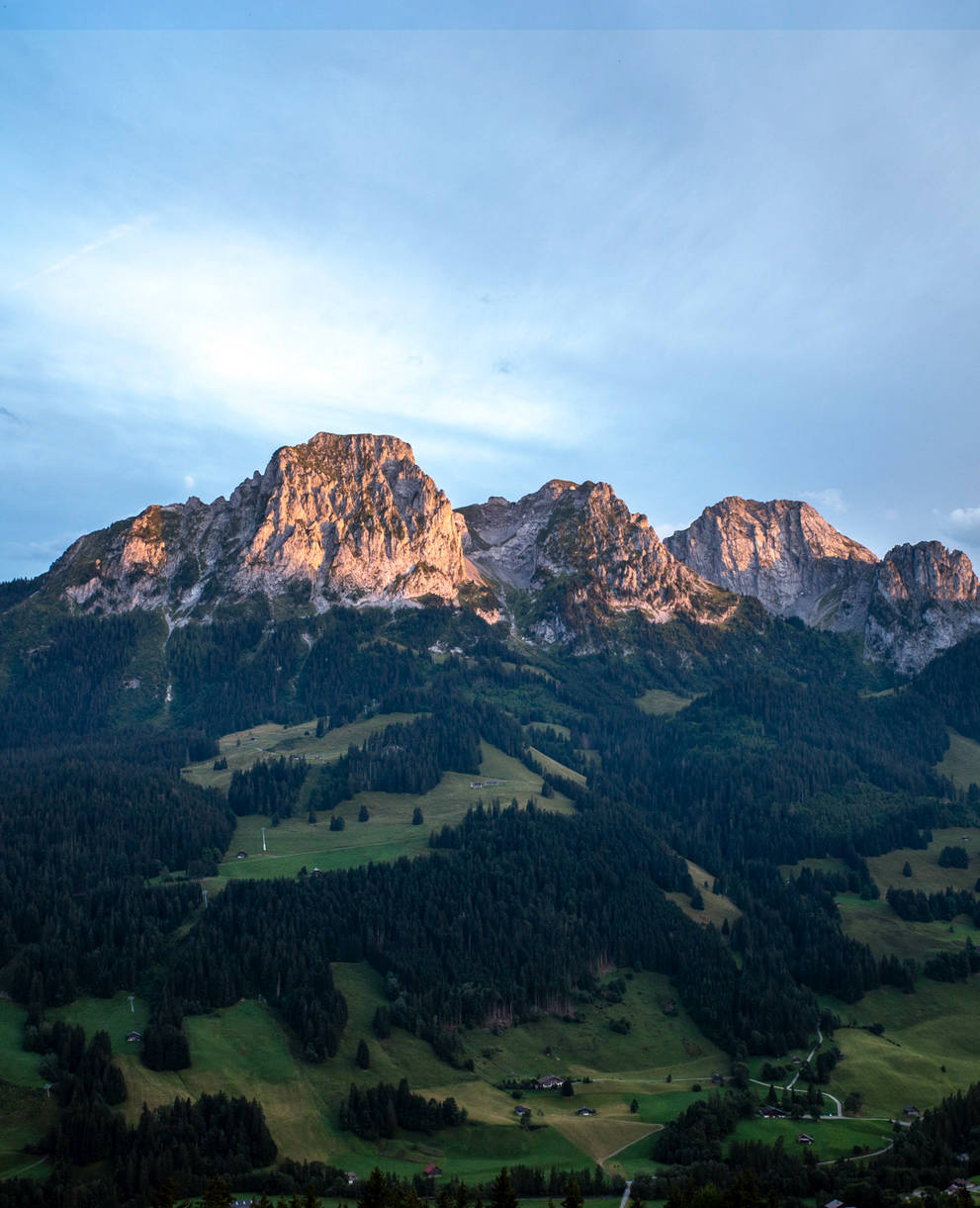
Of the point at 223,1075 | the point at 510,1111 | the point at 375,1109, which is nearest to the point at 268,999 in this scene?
the point at 223,1075

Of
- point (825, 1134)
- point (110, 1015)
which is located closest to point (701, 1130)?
point (825, 1134)

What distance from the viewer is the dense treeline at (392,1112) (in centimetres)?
16550

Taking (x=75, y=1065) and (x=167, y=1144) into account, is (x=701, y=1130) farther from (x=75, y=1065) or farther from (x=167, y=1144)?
(x=75, y=1065)

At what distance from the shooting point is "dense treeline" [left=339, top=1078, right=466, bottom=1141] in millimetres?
165500

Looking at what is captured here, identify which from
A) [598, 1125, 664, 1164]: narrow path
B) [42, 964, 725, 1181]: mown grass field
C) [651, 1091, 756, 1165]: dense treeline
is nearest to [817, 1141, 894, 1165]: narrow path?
[651, 1091, 756, 1165]: dense treeline

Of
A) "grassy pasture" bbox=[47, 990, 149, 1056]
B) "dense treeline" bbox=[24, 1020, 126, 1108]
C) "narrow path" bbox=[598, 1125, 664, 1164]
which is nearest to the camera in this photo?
"dense treeline" bbox=[24, 1020, 126, 1108]

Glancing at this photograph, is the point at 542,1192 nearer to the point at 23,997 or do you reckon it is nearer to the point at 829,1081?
the point at 829,1081

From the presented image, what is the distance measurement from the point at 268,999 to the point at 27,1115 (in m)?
59.3

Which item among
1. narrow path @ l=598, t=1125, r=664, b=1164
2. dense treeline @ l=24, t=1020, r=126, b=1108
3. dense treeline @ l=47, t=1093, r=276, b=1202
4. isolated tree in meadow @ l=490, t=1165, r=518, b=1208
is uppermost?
dense treeline @ l=24, t=1020, r=126, b=1108

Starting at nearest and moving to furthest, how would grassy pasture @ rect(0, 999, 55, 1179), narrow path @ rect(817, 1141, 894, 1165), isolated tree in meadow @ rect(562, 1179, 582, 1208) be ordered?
isolated tree in meadow @ rect(562, 1179, 582, 1208), grassy pasture @ rect(0, 999, 55, 1179), narrow path @ rect(817, 1141, 894, 1165)

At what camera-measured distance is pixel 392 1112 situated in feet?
546

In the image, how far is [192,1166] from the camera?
144 m

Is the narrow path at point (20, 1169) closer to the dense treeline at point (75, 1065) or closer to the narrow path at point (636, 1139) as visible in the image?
the dense treeline at point (75, 1065)

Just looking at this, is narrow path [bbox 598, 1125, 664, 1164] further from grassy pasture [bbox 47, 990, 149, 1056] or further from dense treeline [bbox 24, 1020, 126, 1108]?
grassy pasture [bbox 47, 990, 149, 1056]
